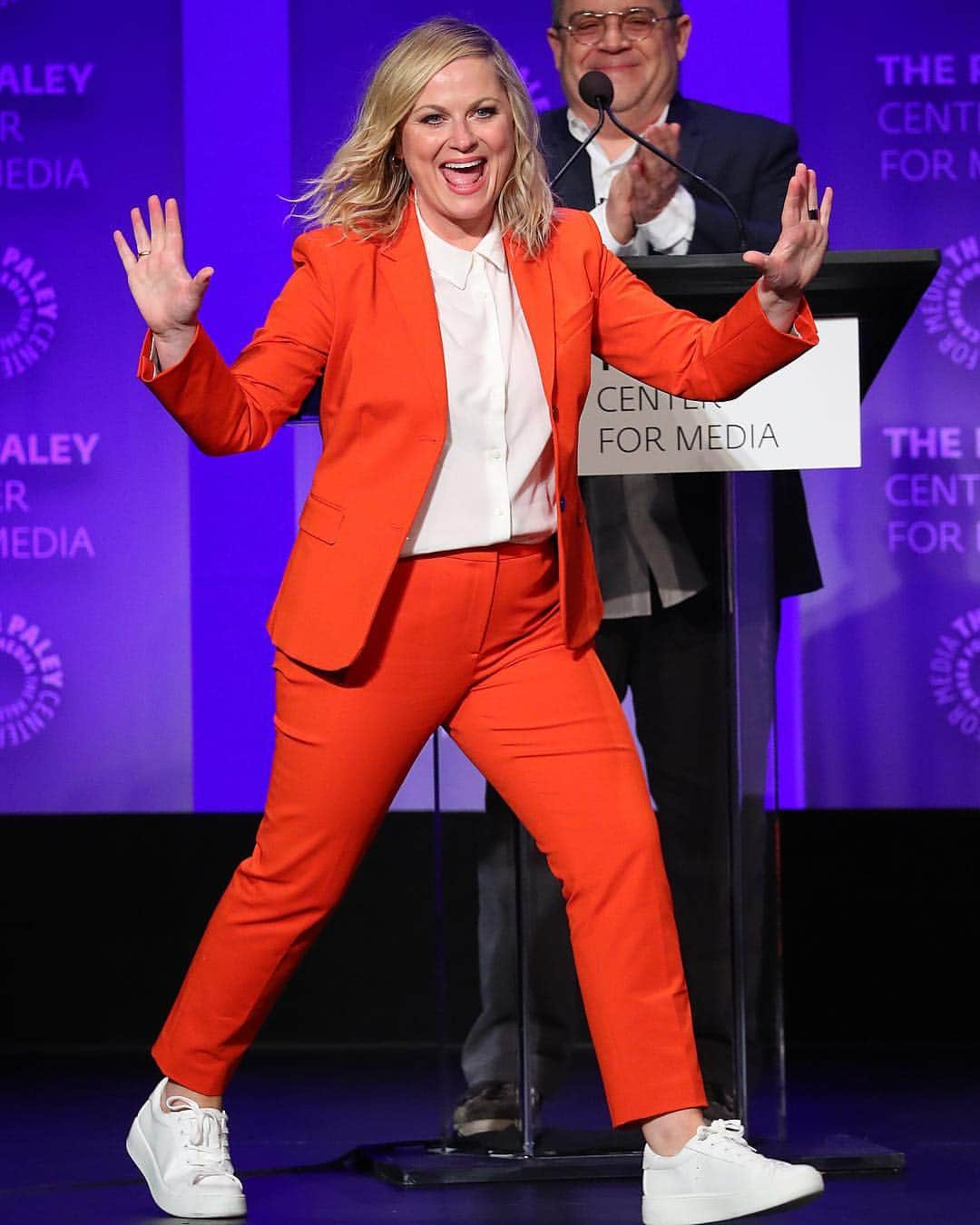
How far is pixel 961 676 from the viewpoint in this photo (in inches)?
166

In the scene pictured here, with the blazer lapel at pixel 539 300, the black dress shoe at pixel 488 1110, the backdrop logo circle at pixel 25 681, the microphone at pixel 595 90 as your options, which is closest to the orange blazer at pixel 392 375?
the blazer lapel at pixel 539 300

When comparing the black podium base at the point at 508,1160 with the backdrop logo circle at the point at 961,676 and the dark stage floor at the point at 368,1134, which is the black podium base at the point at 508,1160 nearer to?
the dark stage floor at the point at 368,1134

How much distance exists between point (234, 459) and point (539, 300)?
2.03 meters

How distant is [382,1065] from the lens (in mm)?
3816

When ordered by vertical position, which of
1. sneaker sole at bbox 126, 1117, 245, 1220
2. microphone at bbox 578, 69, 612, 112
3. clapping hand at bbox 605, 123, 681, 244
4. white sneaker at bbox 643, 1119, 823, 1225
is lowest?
sneaker sole at bbox 126, 1117, 245, 1220

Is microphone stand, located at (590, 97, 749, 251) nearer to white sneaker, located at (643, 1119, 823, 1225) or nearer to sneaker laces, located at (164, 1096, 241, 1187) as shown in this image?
white sneaker, located at (643, 1119, 823, 1225)

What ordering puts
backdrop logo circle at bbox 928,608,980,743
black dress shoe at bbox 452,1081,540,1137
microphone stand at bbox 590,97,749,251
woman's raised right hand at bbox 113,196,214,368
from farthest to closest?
1. backdrop logo circle at bbox 928,608,980,743
2. black dress shoe at bbox 452,1081,540,1137
3. microphone stand at bbox 590,97,749,251
4. woman's raised right hand at bbox 113,196,214,368

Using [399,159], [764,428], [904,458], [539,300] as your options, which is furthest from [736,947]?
[904,458]

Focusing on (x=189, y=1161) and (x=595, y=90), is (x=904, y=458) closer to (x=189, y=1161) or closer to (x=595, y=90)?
(x=595, y=90)

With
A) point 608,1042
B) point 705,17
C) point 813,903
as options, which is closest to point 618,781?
point 608,1042

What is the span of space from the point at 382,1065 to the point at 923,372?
2.00 m

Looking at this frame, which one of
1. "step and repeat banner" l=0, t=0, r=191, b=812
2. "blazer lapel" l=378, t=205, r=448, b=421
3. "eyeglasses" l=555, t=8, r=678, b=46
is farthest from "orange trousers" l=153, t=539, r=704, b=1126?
"step and repeat banner" l=0, t=0, r=191, b=812

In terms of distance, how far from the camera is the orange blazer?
231 cm

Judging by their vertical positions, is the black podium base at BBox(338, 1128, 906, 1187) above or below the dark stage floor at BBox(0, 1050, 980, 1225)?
above
